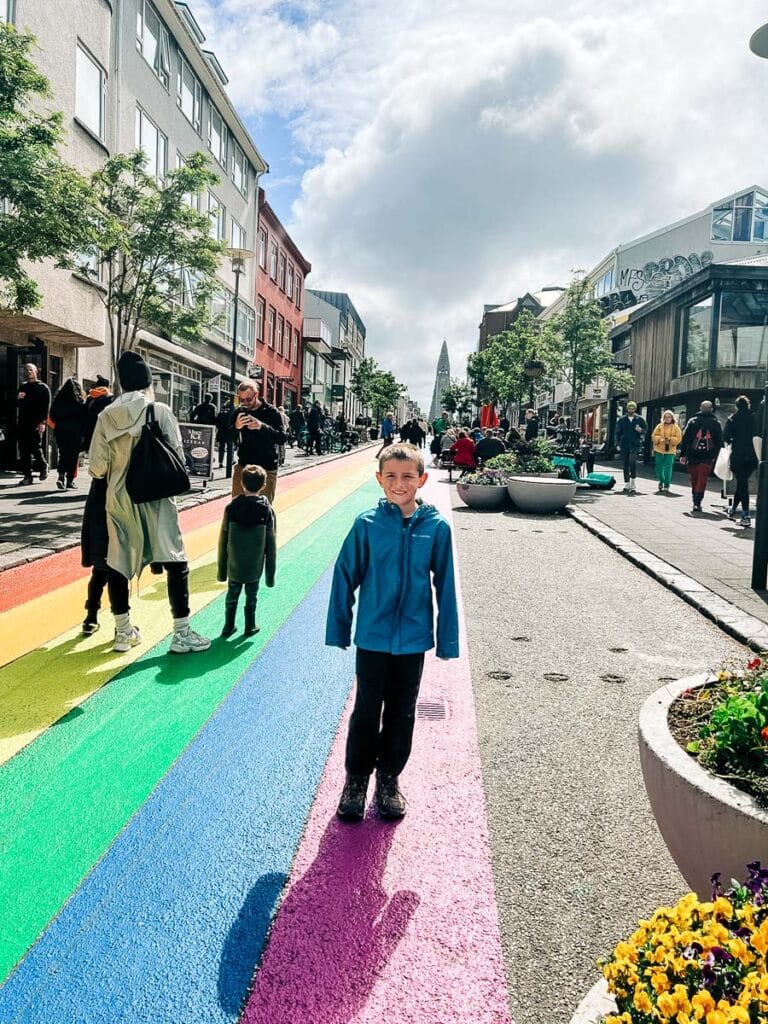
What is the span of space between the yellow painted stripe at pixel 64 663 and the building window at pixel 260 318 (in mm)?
32560

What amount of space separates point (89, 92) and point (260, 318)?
21274mm

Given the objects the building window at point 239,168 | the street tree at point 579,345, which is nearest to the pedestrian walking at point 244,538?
the street tree at point 579,345

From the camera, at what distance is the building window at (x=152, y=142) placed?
69.8 feet

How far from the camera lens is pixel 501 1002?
2016 mm

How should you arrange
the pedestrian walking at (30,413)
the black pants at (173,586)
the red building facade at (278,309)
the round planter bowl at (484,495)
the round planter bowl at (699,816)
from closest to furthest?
the round planter bowl at (699,816), the black pants at (173,586), the pedestrian walking at (30,413), the round planter bowl at (484,495), the red building facade at (278,309)

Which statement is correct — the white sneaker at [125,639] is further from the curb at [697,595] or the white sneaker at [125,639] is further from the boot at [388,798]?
the curb at [697,595]

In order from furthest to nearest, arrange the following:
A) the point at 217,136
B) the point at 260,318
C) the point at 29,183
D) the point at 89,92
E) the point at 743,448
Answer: the point at 260,318 < the point at 217,136 < the point at 89,92 < the point at 743,448 < the point at 29,183

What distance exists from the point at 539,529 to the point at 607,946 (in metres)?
9.46

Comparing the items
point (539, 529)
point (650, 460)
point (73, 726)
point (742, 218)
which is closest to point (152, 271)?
point (539, 529)

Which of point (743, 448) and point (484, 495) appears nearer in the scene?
point (743, 448)

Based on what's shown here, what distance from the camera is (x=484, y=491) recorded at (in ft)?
44.7

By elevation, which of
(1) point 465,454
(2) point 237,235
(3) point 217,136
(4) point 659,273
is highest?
(3) point 217,136

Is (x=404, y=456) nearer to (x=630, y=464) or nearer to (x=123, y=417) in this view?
(x=123, y=417)

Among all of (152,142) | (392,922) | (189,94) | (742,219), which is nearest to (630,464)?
(392,922)
